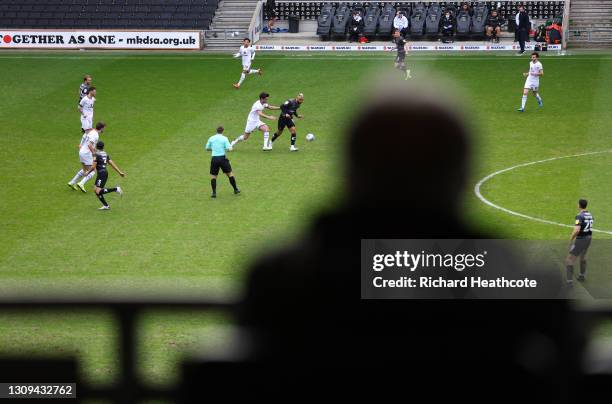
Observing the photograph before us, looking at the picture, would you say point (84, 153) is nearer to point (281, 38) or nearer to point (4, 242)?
point (4, 242)

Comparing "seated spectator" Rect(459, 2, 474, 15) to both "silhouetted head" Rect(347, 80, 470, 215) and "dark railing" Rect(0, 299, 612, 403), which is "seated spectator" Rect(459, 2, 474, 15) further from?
"silhouetted head" Rect(347, 80, 470, 215)

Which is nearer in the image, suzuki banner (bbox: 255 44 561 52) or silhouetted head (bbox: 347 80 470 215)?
silhouetted head (bbox: 347 80 470 215)

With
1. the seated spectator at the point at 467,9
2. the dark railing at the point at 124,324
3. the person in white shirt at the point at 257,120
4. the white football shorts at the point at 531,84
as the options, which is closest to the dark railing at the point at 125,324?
the dark railing at the point at 124,324

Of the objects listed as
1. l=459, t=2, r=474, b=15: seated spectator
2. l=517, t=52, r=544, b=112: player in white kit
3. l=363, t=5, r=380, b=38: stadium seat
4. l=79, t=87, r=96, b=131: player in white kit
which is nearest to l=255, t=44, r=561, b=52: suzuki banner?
l=363, t=5, r=380, b=38: stadium seat

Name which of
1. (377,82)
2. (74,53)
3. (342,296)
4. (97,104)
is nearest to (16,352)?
(342,296)

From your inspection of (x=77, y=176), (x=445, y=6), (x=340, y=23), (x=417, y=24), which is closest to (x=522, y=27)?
(x=417, y=24)

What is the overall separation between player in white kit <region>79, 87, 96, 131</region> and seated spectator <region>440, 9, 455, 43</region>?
83.4 ft

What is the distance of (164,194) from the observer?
87.0 ft

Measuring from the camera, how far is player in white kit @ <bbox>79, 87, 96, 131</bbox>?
3247 centimetres

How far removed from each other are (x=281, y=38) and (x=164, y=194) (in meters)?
30.9

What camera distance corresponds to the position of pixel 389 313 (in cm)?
224

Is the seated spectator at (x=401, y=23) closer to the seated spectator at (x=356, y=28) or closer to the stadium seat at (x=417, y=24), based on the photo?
the stadium seat at (x=417, y=24)

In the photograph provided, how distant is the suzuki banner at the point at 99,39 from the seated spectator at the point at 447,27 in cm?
1255

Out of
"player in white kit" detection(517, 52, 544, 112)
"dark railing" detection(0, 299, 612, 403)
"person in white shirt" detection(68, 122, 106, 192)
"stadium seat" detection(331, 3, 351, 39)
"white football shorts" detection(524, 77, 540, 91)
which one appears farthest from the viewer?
"stadium seat" detection(331, 3, 351, 39)
